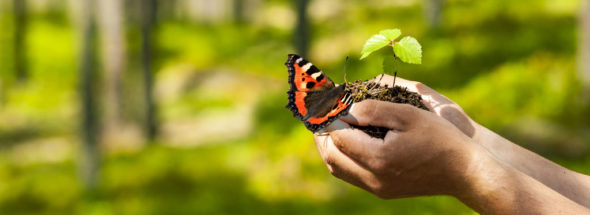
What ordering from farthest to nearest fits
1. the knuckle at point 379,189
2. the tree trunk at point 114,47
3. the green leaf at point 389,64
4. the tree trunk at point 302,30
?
the tree trunk at point 114,47 → the tree trunk at point 302,30 → the green leaf at point 389,64 → the knuckle at point 379,189

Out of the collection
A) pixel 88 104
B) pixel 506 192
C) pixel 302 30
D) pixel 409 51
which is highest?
pixel 409 51

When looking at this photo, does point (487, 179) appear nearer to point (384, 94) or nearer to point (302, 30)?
point (384, 94)

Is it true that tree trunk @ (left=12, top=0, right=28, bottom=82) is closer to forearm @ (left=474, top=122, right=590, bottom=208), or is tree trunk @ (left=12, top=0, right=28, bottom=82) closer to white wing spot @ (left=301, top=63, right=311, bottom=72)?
white wing spot @ (left=301, top=63, right=311, bottom=72)

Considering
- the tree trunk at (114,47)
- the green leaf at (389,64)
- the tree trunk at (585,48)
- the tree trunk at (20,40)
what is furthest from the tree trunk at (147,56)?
the tree trunk at (20,40)

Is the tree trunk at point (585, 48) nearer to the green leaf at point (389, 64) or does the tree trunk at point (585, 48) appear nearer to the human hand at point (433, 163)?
the green leaf at point (389, 64)

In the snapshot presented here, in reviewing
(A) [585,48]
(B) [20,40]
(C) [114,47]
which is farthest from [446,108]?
(B) [20,40]

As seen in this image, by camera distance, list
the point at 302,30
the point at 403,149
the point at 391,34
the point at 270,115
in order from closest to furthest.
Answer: the point at 403,149 < the point at 391,34 < the point at 302,30 < the point at 270,115

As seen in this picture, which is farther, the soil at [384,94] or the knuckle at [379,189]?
the soil at [384,94]
